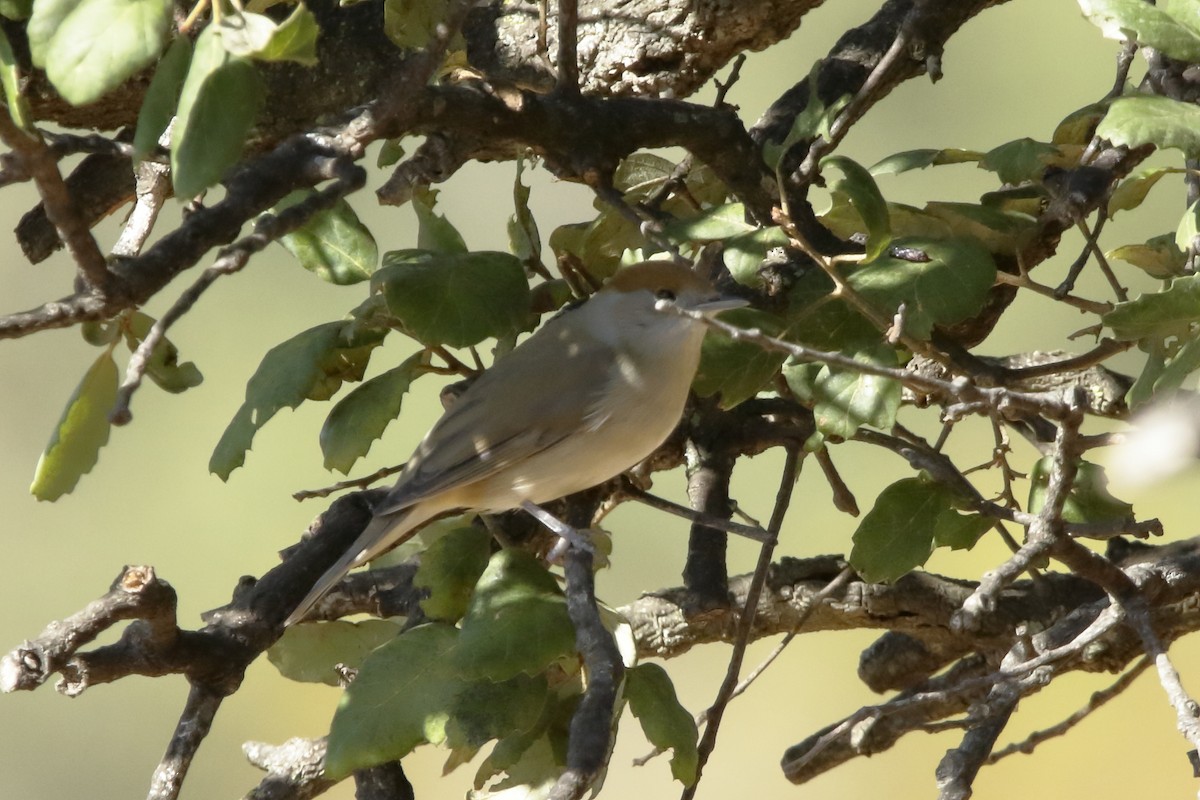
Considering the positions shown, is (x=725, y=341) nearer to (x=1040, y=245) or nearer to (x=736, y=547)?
(x=1040, y=245)

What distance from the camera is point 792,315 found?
1.69m

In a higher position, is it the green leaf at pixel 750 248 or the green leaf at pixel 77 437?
the green leaf at pixel 750 248

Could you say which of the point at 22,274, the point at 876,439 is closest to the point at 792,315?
the point at 876,439

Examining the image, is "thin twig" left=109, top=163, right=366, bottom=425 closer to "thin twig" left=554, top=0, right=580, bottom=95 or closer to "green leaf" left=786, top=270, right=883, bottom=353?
"thin twig" left=554, top=0, right=580, bottom=95

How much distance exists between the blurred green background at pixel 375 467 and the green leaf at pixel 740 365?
2.12 meters

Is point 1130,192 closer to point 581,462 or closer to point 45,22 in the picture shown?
point 581,462

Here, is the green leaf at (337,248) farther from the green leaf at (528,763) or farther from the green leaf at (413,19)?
the green leaf at (528,763)

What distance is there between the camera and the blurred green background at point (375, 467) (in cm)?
405

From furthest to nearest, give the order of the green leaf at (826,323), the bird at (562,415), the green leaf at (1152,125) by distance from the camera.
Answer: the bird at (562,415)
the green leaf at (826,323)
the green leaf at (1152,125)

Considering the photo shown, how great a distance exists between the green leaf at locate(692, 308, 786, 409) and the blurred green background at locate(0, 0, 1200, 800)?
2.12 m

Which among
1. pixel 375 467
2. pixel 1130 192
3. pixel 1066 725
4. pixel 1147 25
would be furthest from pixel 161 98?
pixel 375 467

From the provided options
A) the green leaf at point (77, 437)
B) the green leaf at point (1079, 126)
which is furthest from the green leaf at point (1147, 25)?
the green leaf at point (77, 437)

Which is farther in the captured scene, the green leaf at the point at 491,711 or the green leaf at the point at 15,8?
the green leaf at the point at 491,711

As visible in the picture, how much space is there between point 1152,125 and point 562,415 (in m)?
1.17
